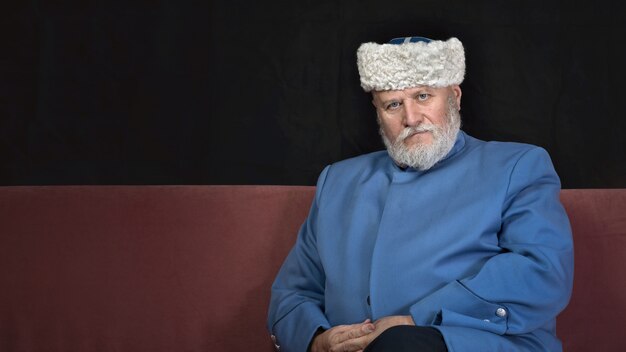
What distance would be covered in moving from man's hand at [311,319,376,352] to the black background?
1.02 m

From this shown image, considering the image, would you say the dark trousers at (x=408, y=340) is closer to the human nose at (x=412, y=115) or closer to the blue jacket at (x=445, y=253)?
the blue jacket at (x=445, y=253)

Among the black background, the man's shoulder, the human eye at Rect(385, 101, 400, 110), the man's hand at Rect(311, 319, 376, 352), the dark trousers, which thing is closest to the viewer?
the dark trousers

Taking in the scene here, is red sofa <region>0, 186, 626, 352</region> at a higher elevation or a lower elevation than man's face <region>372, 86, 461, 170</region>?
lower

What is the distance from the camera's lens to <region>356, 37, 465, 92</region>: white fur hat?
247cm

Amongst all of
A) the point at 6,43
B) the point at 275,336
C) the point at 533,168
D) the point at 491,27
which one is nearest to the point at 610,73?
the point at 491,27

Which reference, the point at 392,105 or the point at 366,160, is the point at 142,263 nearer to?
the point at 366,160

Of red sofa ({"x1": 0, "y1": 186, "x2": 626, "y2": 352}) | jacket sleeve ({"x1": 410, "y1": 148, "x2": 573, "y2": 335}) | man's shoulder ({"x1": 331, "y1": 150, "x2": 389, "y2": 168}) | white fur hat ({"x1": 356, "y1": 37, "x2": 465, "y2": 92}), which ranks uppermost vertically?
white fur hat ({"x1": 356, "y1": 37, "x2": 465, "y2": 92})

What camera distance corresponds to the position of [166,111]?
331 centimetres

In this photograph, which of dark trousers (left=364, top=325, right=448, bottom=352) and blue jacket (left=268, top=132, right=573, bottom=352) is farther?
blue jacket (left=268, top=132, right=573, bottom=352)

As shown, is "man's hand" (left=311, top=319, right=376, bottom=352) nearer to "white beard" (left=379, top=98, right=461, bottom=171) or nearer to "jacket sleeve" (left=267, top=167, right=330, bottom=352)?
"jacket sleeve" (left=267, top=167, right=330, bottom=352)

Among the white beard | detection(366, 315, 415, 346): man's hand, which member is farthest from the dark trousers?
the white beard

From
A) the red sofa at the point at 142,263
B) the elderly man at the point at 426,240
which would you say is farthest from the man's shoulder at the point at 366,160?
the red sofa at the point at 142,263

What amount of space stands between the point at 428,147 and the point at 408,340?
0.66 m

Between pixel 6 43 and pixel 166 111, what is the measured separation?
65 centimetres
